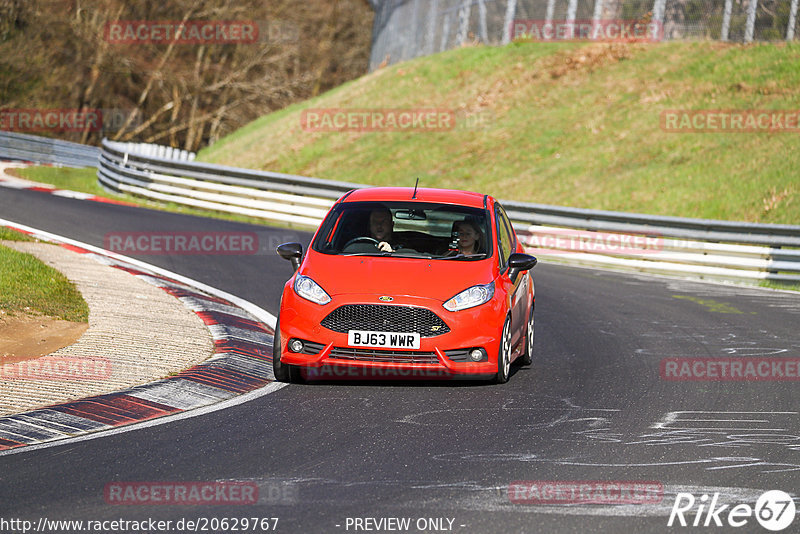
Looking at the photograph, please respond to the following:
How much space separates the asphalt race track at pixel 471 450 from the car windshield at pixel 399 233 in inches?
47.9

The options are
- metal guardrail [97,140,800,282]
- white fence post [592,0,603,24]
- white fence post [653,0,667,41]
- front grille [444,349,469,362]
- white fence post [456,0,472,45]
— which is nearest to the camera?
front grille [444,349,469,362]

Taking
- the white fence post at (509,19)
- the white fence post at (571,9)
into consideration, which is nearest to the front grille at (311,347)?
the white fence post at (571,9)

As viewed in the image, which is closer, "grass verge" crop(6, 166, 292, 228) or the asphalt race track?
the asphalt race track

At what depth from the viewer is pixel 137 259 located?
52.4 feet

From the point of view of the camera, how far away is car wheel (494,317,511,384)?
8.91 meters

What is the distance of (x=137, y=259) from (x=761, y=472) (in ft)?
36.8

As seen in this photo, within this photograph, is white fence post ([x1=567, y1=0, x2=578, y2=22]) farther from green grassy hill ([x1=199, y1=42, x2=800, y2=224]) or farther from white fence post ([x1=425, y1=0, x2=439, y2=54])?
white fence post ([x1=425, y1=0, x2=439, y2=54])

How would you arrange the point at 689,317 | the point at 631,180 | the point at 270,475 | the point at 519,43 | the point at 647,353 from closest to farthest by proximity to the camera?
the point at 270,475, the point at 647,353, the point at 689,317, the point at 631,180, the point at 519,43

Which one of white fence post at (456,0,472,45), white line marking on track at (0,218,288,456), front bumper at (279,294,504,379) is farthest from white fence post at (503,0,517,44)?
front bumper at (279,294,504,379)

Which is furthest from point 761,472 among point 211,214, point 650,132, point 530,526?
point 650,132

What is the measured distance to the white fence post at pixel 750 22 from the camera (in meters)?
30.0

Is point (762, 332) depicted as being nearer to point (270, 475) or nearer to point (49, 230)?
point (270, 475)

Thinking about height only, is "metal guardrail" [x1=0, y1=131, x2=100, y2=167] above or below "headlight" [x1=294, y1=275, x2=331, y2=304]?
below

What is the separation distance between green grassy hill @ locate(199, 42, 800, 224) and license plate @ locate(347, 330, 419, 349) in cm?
1576
